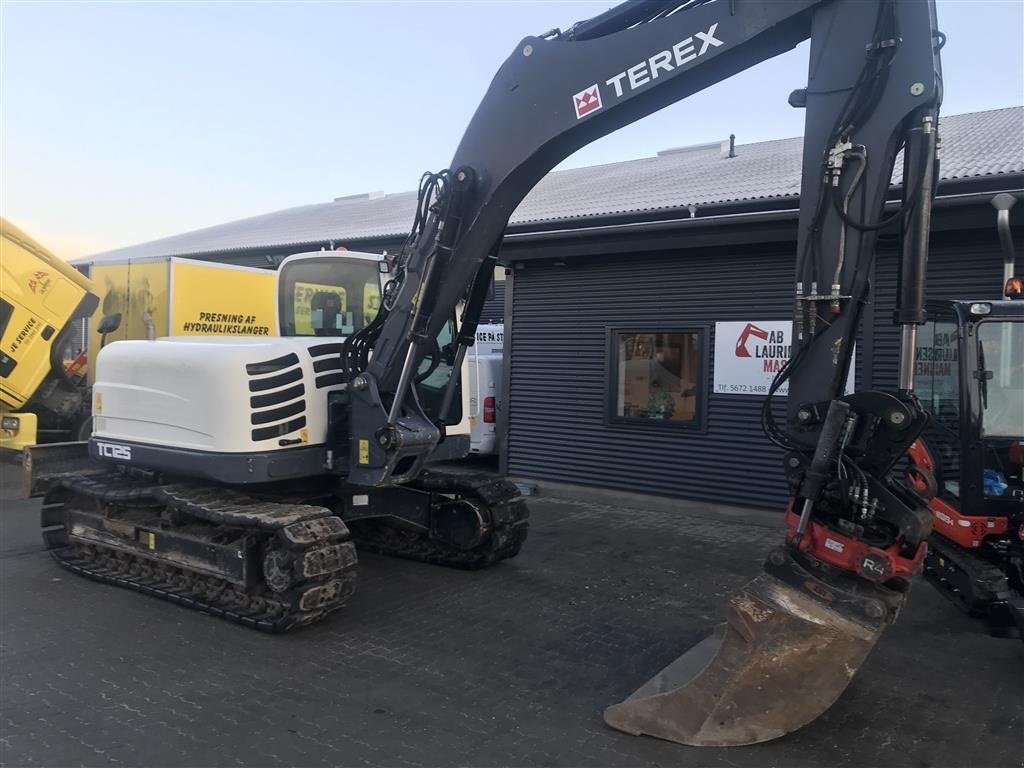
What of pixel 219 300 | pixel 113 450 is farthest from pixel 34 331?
pixel 113 450

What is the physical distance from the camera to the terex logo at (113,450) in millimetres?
6359

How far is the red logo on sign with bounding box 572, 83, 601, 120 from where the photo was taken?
4.66m

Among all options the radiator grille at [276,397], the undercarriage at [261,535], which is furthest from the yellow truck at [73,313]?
the radiator grille at [276,397]

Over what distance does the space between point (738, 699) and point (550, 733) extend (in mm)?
939

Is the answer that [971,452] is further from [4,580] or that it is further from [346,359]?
[4,580]

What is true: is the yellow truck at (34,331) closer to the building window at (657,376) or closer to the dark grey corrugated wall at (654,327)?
the dark grey corrugated wall at (654,327)

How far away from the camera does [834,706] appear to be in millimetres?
4332

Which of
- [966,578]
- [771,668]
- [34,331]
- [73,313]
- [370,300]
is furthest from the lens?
[73,313]

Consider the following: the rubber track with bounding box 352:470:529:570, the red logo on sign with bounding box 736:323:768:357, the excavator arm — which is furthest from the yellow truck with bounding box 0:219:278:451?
the excavator arm

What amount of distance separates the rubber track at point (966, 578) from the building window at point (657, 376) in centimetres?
423

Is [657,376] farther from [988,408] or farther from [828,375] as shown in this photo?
[828,375]

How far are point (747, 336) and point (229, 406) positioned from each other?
6.07 metres

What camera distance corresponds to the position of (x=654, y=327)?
10.0m

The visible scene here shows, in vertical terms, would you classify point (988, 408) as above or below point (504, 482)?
above
